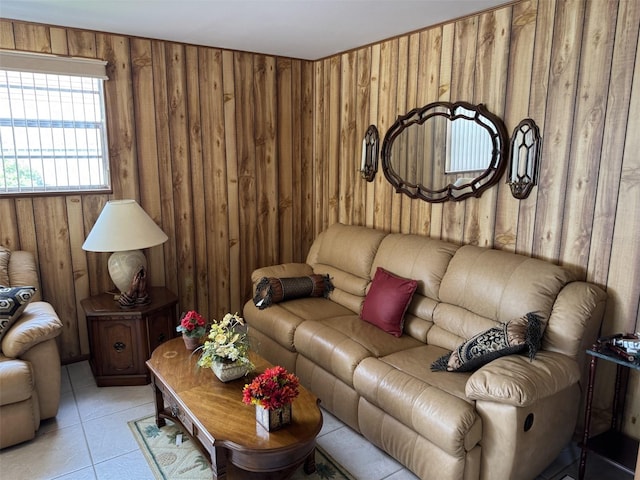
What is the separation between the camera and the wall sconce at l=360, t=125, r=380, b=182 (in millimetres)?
3753

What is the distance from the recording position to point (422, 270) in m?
2.98

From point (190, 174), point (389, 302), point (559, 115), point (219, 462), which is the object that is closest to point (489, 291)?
point (389, 302)

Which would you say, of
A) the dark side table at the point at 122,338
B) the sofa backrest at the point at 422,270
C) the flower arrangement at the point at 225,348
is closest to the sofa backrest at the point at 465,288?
the sofa backrest at the point at 422,270

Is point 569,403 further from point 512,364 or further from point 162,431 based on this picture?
point 162,431

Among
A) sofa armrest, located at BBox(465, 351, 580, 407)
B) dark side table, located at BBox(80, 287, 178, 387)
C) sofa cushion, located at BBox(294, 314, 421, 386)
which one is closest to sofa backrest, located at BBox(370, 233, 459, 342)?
sofa cushion, located at BBox(294, 314, 421, 386)

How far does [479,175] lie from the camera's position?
9.70 feet

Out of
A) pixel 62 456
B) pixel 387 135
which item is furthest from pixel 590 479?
pixel 62 456

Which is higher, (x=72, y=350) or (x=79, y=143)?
(x=79, y=143)

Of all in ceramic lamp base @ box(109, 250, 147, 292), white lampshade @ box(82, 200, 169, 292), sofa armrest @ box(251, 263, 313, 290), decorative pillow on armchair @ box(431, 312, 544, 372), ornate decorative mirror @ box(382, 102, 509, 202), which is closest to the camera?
decorative pillow on armchair @ box(431, 312, 544, 372)

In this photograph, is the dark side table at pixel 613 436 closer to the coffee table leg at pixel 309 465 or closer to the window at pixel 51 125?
the coffee table leg at pixel 309 465

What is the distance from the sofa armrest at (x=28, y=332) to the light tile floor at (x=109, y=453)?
54 cm

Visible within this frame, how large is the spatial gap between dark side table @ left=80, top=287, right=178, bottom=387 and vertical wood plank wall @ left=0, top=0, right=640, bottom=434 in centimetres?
52

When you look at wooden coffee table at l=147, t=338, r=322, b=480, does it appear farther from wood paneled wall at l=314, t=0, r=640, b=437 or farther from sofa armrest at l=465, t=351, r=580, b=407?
wood paneled wall at l=314, t=0, r=640, b=437

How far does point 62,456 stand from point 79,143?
217cm
